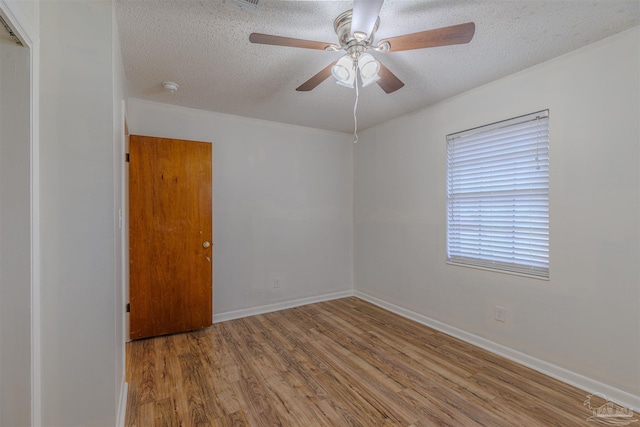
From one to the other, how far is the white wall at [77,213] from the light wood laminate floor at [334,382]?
0.51m

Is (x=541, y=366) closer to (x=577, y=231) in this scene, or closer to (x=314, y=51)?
(x=577, y=231)

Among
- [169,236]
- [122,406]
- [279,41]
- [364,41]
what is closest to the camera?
[279,41]

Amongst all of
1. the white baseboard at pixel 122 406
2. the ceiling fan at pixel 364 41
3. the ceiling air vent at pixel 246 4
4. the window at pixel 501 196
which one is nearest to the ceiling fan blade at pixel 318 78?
the ceiling fan at pixel 364 41

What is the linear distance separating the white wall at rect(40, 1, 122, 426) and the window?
2876 millimetres

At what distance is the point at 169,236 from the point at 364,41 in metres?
2.51

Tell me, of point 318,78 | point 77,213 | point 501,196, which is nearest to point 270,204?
point 318,78

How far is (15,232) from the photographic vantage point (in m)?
1.25

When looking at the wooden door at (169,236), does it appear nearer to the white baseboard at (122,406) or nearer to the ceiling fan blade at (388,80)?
the white baseboard at (122,406)

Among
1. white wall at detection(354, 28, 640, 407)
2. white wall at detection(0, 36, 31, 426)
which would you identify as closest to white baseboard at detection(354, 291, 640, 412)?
white wall at detection(354, 28, 640, 407)

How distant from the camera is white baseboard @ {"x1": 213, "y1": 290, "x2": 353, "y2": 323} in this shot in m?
3.38

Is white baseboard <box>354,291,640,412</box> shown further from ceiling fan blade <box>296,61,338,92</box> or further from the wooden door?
ceiling fan blade <box>296,61,338,92</box>

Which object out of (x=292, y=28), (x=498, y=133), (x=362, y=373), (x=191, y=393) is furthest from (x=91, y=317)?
(x=498, y=133)

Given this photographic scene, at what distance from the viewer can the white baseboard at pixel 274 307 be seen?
133 inches

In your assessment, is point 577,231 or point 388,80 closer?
point 388,80
